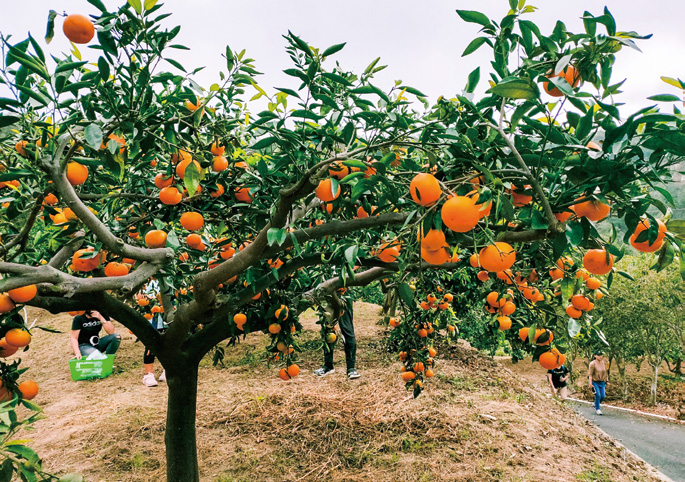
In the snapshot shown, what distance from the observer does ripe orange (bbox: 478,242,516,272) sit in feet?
3.83

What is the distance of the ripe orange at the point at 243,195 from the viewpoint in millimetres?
2164

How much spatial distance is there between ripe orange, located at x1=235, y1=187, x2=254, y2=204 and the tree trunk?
4.93 feet

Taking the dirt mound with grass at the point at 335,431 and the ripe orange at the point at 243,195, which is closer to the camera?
the ripe orange at the point at 243,195

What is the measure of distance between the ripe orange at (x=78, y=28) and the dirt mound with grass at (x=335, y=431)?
10.7ft

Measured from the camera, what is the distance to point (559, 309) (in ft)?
8.29

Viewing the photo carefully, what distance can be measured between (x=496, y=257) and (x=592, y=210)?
0.29 m

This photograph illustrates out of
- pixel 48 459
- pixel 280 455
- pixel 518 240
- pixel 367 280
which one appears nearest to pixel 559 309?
pixel 367 280

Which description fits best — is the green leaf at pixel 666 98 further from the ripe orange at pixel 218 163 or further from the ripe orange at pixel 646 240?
the ripe orange at pixel 218 163

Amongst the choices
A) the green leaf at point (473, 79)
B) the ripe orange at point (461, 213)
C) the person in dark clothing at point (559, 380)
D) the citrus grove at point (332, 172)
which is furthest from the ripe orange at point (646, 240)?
the person in dark clothing at point (559, 380)

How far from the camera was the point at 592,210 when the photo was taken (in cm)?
112

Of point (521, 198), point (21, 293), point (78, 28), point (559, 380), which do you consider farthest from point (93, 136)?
point (559, 380)

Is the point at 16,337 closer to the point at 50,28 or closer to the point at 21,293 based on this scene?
the point at 21,293

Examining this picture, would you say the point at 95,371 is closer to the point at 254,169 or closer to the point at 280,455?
the point at 280,455

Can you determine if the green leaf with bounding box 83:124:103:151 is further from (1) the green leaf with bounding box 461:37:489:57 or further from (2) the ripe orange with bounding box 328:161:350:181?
(1) the green leaf with bounding box 461:37:489:57
